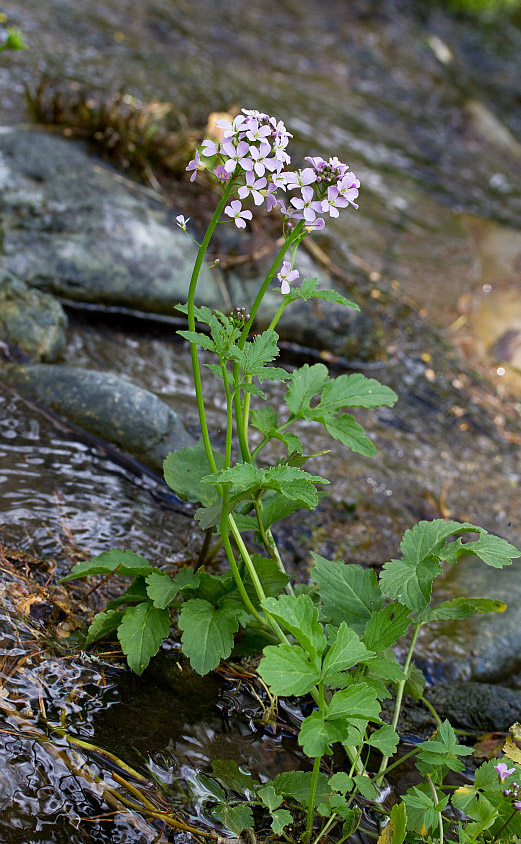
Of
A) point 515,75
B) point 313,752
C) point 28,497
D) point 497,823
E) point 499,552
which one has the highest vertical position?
point 515,75

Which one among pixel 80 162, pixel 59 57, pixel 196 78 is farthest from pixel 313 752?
pixel 196 78

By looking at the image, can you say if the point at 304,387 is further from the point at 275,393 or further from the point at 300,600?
the point at 275,393

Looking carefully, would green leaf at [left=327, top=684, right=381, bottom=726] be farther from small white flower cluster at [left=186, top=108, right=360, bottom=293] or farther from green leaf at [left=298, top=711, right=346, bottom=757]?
small white flower cluster at [left=186, top=108, right=360, bottom=293]

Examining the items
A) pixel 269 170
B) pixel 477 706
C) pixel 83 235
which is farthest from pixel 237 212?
pixel 83 235

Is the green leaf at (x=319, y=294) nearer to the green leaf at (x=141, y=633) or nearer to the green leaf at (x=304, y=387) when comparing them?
the green leaf at (x=304, y=387)

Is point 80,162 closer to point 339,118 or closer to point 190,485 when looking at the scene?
point 190,485

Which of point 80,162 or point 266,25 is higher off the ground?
point 266,25

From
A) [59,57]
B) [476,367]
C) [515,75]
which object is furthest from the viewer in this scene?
[515,75]
